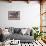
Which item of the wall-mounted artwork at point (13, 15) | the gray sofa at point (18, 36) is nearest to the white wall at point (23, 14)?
the wall-mounted artwork at point (13, 15)

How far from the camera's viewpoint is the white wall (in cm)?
525

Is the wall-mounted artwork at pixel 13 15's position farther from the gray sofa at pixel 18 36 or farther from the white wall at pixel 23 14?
the gray sofa at pixel 18 36

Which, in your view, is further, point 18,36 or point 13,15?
point 13,15

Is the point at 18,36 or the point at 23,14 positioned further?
the point at 23,14

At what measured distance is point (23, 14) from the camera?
208 inches

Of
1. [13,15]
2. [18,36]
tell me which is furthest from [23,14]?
[18,36]

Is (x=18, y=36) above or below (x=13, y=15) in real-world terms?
below

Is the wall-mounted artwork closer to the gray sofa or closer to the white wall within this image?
the white wall

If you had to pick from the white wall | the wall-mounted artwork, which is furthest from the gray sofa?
the wall-mounted artwork

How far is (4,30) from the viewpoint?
4.92 metres

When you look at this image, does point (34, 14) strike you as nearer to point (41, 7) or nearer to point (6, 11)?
point (41, 7)

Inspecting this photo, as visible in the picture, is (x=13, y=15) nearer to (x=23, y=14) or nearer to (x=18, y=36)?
(x=23, y=14)

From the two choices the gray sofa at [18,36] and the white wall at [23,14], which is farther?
the white wall at [23,14]

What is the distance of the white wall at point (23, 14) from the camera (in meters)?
5.25
